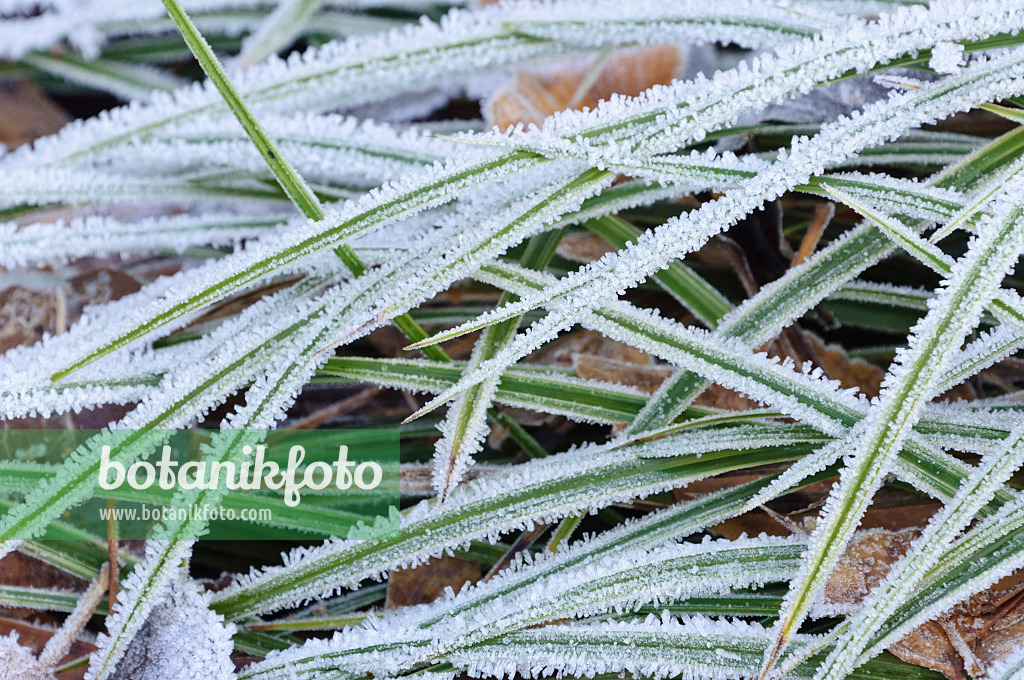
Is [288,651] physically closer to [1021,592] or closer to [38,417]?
[38,417]

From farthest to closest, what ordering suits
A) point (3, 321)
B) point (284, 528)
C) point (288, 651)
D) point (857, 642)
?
point (3, 321)
point (284, 528)
point (288, 651)
point (857, 642)

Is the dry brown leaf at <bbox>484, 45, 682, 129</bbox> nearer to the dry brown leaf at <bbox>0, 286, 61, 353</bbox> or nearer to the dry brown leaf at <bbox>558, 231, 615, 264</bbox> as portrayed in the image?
the dry brown leaf at <bbox>558, 231, 615, 264</bbox>

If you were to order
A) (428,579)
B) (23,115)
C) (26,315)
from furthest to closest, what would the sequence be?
1. (23,115)
2. (26,315)
3. (428,579)

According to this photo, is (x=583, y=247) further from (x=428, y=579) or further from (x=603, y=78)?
(x=428, y=579)

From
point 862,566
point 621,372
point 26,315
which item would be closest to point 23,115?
point 26,315

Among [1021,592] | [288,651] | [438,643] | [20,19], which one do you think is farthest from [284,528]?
[20,19]
